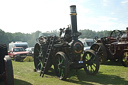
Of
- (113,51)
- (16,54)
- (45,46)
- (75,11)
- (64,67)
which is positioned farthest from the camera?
(16,54)

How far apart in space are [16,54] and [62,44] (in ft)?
32.3

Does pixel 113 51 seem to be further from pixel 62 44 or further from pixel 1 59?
pixel 1 59

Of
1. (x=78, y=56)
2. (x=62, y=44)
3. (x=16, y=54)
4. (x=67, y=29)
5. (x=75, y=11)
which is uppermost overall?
(x=75, y=11)

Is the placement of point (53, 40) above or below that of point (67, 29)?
below

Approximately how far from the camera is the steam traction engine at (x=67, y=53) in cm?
698

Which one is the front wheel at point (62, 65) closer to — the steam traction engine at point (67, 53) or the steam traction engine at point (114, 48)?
the steam traction engine at point (67, 53)

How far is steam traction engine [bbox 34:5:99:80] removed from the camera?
22.9 feet

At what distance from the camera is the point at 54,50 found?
7.89 meters

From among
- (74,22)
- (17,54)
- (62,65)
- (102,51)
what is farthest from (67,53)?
(17,54)

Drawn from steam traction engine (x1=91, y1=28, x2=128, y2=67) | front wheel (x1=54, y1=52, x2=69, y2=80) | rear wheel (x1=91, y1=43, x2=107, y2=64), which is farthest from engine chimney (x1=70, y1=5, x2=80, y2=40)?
rear wheel (x1=91, y1=43, x2=107, y2=64)

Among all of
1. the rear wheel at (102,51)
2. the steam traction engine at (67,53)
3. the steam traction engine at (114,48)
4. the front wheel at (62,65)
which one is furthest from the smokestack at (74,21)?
the rear wheel at (102,51)

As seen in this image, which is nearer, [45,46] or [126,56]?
[45,46]

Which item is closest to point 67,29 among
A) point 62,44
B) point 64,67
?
point 62,44

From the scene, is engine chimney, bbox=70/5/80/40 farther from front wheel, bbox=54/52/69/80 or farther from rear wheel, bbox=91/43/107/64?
rear wheel, bbox=91/43/107/64
